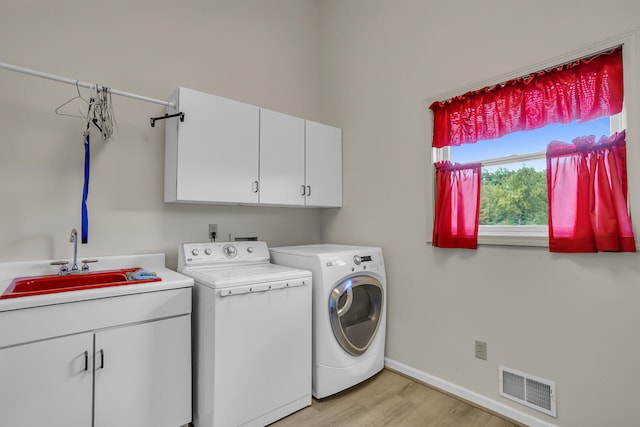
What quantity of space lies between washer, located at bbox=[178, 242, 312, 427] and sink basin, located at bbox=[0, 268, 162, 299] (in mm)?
373

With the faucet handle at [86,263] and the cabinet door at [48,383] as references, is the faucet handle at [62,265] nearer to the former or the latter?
the faucet handle at [86,263]

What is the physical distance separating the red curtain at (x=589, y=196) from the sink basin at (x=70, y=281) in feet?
7.29

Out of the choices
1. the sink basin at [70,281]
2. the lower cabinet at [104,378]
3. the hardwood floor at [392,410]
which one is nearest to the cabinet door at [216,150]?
the sink basin at [70,281]

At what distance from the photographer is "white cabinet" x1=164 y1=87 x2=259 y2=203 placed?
2.07 meters

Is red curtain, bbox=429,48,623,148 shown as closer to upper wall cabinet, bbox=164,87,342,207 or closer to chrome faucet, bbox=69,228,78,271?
upper wall cabinet, bbox=164,87,342,207

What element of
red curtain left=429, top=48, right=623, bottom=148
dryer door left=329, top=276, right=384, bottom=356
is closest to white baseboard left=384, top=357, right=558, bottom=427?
dryer door left=329, top=276, right=384, bottom=356

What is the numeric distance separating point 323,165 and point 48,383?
7.38 feet

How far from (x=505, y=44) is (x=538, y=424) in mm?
2228

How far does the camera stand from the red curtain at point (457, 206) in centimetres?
205

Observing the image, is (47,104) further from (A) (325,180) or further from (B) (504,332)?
(B) (504,332)

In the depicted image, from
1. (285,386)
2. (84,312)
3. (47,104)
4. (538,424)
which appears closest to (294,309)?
(285,386)

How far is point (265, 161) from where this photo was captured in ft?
8.03

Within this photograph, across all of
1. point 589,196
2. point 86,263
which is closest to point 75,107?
point 86,263

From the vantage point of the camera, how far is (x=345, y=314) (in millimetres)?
2199
